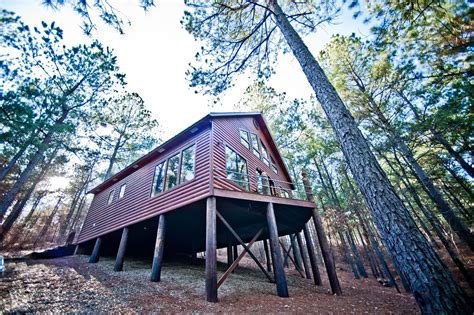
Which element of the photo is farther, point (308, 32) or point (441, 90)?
point (441, 90)

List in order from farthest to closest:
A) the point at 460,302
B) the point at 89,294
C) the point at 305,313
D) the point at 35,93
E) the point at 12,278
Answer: the point at 35,93 → the point at 12,278 → the point at 89,294 → the point at 305,313 → the point at 460,302

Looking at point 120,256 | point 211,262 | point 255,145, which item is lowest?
point 211,262

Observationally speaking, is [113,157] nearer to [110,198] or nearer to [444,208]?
[110,198]

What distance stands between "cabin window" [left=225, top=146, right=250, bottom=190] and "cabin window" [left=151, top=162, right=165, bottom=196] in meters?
2.96

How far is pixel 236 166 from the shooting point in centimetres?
861

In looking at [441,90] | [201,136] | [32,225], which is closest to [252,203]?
[201,136]

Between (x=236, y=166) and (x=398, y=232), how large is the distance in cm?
649

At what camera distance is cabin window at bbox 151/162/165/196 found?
8.39 m

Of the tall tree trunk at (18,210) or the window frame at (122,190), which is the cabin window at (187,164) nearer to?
the window frame at (122,190)

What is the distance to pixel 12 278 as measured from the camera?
18.3ft

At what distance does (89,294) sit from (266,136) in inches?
474

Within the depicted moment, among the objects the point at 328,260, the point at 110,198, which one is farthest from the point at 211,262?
the point at 110,198

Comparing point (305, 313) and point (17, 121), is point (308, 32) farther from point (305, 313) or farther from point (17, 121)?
point (17, 121)

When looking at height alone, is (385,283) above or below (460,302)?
below
